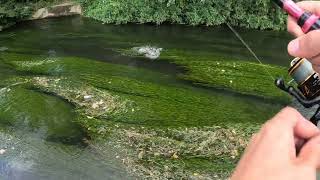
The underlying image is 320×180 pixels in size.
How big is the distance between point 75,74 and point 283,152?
30.0ft

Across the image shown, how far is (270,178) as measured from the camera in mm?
750

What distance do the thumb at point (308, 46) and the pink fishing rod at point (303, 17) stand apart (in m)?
0.10

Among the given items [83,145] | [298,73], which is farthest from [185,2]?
[298,73]

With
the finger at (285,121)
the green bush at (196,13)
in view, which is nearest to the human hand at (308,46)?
the finger at (285,121)

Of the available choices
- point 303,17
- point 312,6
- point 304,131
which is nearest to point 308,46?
point 303,17

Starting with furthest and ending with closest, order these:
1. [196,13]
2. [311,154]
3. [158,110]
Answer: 1. [196,13]
2. [158,110]
3. [311,154]

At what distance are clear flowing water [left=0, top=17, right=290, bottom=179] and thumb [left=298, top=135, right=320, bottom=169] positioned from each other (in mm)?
5370

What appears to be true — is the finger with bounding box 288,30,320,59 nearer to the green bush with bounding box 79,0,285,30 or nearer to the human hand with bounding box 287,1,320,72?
the human hand with bounding box 287,1,320,72

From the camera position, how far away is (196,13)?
1468 cm

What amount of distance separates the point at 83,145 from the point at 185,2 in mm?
9030

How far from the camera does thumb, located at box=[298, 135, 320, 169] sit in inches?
29.5

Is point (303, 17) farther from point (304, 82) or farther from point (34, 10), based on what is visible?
point (34, 10)

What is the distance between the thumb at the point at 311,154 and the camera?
750 millimetres

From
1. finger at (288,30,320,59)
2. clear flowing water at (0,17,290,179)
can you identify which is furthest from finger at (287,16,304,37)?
clear flowing water at (0,17,290,179)
